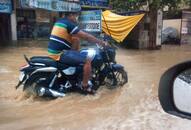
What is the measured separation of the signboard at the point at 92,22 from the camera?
15253mm

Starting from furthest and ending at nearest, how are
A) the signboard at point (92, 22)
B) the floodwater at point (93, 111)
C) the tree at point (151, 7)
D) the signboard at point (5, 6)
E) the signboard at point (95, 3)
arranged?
the signboard at point (95, 3), the signboard at point (5, 6), the tree at point (151, 7), the signboard at point (92, 22), the floodwater at point (93, 111)

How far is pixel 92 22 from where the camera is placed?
50.9 feet

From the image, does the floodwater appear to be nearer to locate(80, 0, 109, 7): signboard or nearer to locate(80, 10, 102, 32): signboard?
locate(80, 10, 102, 32): signboard

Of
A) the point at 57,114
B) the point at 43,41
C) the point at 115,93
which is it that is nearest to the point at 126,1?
the point at 43,41

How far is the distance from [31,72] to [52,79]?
1.20 ft

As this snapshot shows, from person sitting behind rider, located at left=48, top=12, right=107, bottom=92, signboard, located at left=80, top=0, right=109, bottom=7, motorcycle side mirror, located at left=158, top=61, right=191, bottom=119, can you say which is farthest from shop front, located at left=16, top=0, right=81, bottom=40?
motorcycle side mirror, located at left=158, top=61, right=191, bottom=119

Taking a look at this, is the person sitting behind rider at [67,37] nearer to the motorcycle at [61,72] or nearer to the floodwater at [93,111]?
the motorcycle at [61,72]

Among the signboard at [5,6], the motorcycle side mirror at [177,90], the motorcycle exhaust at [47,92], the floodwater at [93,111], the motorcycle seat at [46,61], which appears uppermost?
the signboard at [5,6]

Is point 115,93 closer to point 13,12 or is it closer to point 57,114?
point 57,114

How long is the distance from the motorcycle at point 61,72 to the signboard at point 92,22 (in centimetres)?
813

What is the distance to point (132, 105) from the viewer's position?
20.5ft

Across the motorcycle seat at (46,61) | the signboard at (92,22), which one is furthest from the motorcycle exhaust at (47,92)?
the signboard at (92,22)

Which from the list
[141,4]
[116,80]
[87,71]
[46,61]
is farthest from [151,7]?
[46,61]

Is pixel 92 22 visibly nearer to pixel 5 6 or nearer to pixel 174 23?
pixel 5 6
